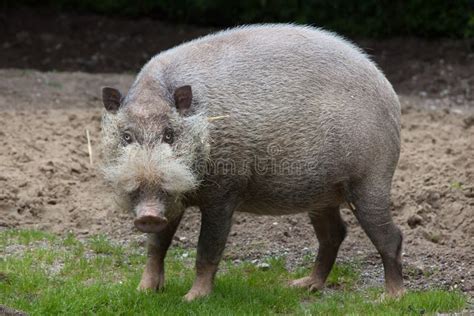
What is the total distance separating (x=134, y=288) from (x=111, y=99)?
53.6 inches

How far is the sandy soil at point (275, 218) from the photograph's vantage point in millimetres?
7883

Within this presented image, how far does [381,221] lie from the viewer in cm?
688

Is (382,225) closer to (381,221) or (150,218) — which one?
(381,221)

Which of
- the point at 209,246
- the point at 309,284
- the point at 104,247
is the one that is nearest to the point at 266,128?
the point at 209,246

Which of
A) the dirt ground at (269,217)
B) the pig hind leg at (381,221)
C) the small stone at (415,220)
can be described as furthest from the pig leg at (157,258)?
the small stone at (415,220)

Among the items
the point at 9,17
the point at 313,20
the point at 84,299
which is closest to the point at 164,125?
the point at 84,299

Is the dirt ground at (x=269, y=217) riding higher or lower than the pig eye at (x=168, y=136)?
lower

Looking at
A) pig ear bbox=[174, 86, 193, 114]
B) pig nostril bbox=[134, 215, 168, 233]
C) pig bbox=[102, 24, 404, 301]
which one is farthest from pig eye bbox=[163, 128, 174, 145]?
pig nostril bbox=[134, 215, 168, 233]

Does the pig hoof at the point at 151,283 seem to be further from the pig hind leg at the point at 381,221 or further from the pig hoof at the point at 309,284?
the pig hind leg at the point at 381,221

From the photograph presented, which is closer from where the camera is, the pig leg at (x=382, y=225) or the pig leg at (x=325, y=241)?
the pig leg at (x=382, y=225)

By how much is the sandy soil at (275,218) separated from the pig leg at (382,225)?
19.1 inches

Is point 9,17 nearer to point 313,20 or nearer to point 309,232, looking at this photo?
point 313,20

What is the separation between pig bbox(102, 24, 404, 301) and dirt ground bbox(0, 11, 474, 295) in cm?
66

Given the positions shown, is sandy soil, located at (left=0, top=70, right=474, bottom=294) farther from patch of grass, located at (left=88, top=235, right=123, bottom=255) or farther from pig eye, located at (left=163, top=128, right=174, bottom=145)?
pig eye, located at (left=163, top=128, right=174, bottom=145)
